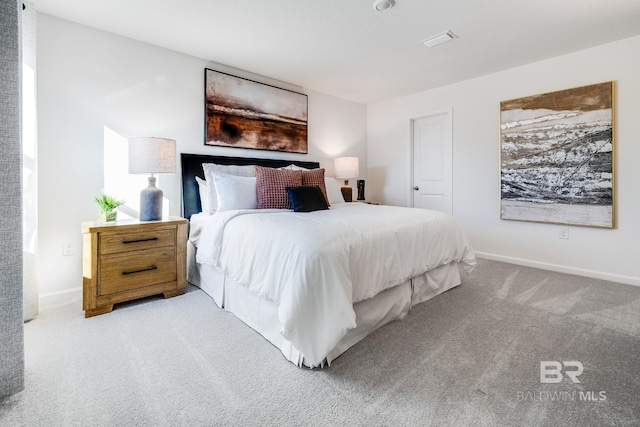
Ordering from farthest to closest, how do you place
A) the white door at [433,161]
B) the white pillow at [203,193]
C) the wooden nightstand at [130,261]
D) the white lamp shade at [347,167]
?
the white lamp shade at [347,167], the white door at [433,161], the white pillow at [203,193], the wooden nightstand at [130,261]

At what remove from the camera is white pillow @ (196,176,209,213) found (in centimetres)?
286

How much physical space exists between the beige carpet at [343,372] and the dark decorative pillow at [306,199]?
3.56 ft

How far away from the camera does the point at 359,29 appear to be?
2.63 m

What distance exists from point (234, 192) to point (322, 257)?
147 centimetres

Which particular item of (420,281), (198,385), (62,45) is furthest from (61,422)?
(62,45)

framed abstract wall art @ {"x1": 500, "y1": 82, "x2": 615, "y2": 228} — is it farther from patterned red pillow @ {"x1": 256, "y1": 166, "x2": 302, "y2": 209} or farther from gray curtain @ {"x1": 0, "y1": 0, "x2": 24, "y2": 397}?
gray curtain @ {"x1": 0, "y1": 0, "x2": 24, "y2": 397}

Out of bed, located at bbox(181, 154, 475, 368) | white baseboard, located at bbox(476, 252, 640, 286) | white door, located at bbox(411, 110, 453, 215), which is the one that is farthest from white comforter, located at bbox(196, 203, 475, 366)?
white door, located at bbox(411, 110, 453, 215)

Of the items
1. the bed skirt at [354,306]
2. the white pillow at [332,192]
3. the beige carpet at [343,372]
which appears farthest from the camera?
the white pillow at [332,192]

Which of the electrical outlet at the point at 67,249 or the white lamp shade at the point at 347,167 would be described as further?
the white lamp shade at the point at 347,167

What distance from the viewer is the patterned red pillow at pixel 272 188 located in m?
2.71

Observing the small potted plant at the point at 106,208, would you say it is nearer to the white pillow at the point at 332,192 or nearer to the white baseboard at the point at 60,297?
the white baseboard at the point at 60,297

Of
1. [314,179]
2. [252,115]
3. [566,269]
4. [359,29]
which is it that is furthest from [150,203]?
[566,269]

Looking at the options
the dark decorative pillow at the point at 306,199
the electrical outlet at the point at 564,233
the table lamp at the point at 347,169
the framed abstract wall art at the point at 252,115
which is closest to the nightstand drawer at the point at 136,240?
the dark decorative pillow at the point at 306,199

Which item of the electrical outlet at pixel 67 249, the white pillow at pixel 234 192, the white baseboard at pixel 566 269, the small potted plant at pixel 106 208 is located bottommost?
the white baseboard at pixel 566 269
